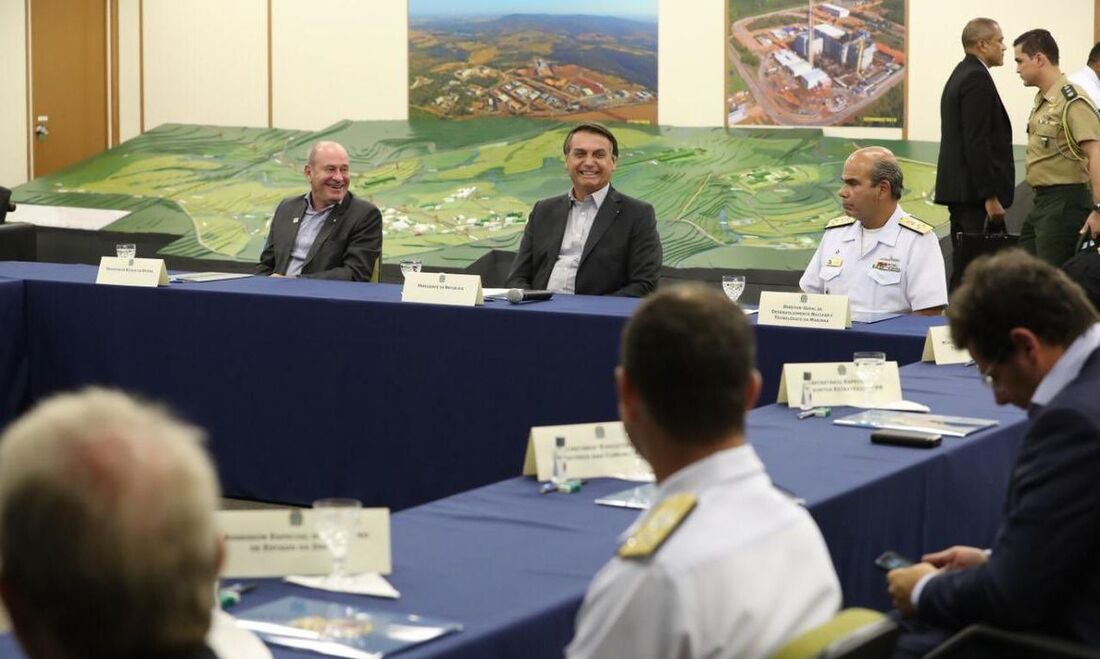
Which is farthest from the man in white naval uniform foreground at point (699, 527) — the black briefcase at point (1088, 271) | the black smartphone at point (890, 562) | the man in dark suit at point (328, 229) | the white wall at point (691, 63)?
the white wall at point (691, 63)

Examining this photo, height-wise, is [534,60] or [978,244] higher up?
[534,60]

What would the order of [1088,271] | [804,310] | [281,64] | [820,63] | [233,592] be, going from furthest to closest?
[281,64], [820,63], [1088,271], [804,310], [233,592]

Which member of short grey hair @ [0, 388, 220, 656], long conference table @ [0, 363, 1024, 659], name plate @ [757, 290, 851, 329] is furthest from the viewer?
name plate @ [757, 290, 851, 329]

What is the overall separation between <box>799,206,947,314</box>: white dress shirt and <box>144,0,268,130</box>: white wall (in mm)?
7633

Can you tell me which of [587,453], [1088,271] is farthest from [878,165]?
[587,453]

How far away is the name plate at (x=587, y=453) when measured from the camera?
8.59 feet

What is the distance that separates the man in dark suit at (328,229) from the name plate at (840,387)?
2.91 m

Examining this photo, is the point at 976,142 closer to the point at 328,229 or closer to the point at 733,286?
the point at 328,229

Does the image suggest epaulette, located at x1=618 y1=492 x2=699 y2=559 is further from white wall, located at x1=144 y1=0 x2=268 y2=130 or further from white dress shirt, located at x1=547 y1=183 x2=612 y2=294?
white wall, located at x1=144 y1=0 x2=268 y2=130

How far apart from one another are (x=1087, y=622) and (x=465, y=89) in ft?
31.1

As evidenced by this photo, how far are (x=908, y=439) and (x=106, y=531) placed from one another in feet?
7.18

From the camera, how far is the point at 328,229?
6.12 meters

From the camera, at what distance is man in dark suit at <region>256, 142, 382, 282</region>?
605cm

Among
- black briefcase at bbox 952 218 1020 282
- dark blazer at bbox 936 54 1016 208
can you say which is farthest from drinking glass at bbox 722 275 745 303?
dark blazer at bbox 936 54 1016 208
